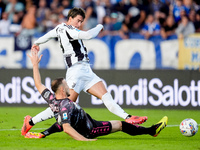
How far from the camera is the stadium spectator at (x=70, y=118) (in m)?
7.42

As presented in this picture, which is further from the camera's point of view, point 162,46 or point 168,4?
point 168,4

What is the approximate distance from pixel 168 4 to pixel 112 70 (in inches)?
137

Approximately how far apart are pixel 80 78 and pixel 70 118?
152 cm

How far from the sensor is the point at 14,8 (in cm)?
→ 1684

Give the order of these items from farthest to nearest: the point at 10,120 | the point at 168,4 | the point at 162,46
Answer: the point at 168,4
the point at 162,46
the point at 10,120

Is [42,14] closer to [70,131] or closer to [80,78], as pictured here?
[80,78]

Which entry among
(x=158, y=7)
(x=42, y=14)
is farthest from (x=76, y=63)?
(x=158, y=7)

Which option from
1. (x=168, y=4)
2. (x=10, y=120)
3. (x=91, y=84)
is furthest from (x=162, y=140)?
(x=168, y=4)

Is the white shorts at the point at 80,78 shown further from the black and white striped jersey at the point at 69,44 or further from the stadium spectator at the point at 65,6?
the stadium spectator at the point at 65,6

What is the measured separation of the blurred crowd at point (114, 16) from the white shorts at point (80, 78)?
19.2 feet

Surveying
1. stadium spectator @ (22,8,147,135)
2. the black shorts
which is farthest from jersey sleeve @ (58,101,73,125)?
stadium spectator @ (22,8,147,135)

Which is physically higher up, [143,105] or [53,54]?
[53,54]

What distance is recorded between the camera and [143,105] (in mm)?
14500

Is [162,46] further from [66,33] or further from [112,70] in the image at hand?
[66,33]
